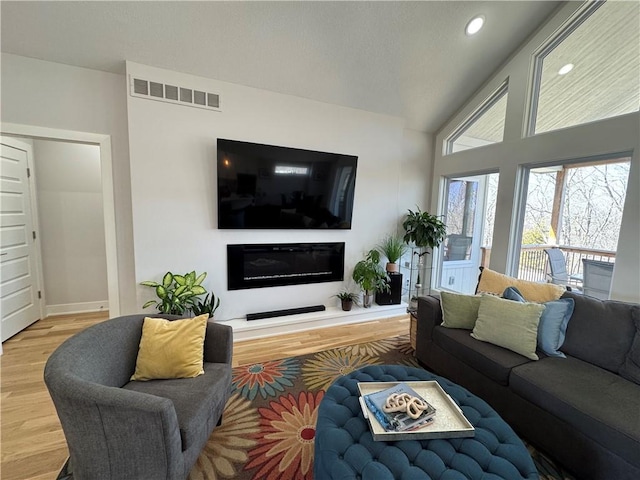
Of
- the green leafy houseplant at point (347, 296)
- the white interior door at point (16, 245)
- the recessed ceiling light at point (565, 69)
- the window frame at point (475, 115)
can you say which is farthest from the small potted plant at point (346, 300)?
the white interior door at point (16, 245)

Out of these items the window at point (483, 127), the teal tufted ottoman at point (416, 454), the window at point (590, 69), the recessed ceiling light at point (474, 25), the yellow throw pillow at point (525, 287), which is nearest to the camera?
the teal tufted ottoman at point (416, 454)

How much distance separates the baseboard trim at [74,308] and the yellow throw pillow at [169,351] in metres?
2.89

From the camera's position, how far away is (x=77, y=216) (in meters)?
3.61

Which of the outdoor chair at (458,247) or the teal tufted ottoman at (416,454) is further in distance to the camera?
the outdoor chair at (458,247)

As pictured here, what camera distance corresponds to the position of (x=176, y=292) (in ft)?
8.98

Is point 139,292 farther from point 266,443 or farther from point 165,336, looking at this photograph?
point 266,443

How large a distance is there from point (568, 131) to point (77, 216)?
5.95 meters

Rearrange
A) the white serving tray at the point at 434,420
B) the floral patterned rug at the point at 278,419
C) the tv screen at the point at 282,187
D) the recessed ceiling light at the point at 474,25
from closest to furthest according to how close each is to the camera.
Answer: the white serving tray at the point at 434,420, the floral patterned rug at the point at 278,419, the recessed ceiling light at the point at 474,25, the tv screen at the point at 282,187

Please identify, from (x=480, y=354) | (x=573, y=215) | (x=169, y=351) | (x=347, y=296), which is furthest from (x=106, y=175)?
(x=573, y=215)

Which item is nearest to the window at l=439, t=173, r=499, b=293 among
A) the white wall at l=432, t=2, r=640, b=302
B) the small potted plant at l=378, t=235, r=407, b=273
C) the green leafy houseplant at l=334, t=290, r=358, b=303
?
the white wall at l=432, t=2, r=640, b=302

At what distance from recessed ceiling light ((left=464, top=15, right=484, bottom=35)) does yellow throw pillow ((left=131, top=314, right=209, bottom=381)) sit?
383 centimetres

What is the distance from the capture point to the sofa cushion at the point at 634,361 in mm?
1678

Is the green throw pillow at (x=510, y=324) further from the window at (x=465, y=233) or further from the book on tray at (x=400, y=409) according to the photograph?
the window at (x=465, y=233)

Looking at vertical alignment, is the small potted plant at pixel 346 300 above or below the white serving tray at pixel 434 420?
below
